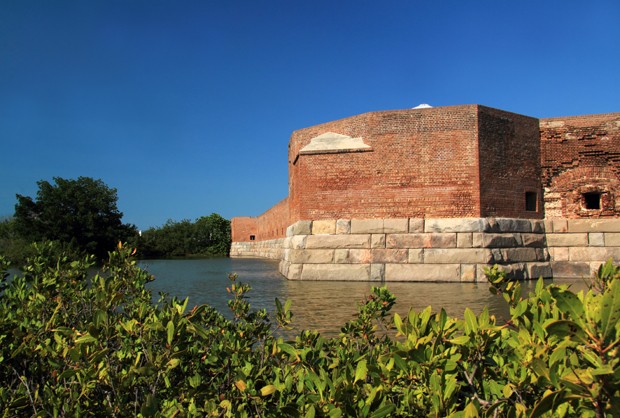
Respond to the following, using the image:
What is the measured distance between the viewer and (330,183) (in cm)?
1220

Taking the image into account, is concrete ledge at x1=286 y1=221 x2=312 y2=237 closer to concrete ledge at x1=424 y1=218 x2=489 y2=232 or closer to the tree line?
concrete ledge at x1=424 y1=218 x2=489 y2=232

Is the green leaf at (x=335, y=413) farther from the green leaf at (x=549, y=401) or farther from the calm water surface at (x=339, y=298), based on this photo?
the calm water surface at (x=339, y=298)

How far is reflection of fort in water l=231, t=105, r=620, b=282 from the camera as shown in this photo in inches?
442

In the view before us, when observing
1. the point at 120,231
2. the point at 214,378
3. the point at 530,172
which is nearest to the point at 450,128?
the point at 530,172

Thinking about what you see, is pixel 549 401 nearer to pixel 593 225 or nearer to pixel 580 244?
pixel 580 244

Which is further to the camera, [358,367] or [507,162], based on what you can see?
[507,162]

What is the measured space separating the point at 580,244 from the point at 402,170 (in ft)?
16.8

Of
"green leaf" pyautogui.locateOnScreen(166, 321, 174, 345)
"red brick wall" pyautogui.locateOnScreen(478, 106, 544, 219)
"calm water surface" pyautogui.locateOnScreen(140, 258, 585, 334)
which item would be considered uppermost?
"red brick wall" pyautogui.locateOnScreen(478, 106, 544, 219)

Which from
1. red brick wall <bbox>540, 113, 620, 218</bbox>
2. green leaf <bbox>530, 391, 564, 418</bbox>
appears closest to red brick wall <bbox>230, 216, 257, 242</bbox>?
red brick wall <bbox>540, 113, 620, 218</bbox>

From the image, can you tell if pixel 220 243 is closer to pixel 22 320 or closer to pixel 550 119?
pixel 550 119

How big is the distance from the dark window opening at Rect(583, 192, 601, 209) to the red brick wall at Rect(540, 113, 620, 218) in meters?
0.15

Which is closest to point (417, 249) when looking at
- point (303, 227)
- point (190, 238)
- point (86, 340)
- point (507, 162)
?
point (303, 227)

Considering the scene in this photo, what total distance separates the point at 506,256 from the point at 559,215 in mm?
2408

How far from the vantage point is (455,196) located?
11344 millimetres
